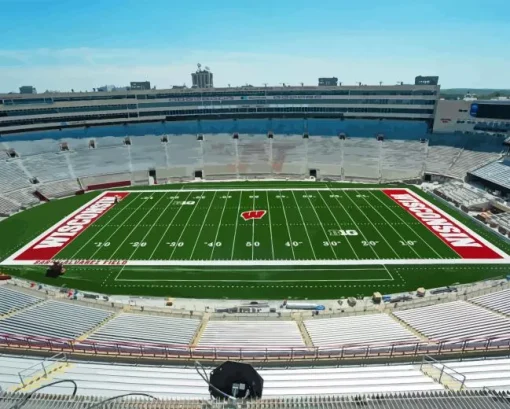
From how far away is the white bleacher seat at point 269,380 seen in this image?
29.2 feet

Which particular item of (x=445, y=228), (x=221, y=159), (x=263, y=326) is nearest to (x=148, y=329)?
(x=263, y=326)

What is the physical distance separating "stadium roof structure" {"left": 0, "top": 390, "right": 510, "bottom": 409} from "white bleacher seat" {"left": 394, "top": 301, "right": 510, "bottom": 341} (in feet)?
22.6

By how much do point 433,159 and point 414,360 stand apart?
38.7 meters

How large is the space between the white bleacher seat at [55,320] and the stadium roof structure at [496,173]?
121 ft

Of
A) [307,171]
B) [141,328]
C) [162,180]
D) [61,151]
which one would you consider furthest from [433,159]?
[61,151]

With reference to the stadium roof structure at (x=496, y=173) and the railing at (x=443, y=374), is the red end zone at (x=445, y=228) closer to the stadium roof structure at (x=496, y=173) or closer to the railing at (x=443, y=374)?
the stadium roof structure at (x=496, y=173)

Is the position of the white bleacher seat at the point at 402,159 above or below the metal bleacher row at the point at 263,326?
above

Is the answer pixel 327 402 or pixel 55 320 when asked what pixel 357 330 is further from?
pixel 55 320

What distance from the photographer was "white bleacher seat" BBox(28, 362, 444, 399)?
8914mm

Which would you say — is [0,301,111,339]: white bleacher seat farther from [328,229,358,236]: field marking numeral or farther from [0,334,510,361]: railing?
[328,229,358,236]: field marking numeral

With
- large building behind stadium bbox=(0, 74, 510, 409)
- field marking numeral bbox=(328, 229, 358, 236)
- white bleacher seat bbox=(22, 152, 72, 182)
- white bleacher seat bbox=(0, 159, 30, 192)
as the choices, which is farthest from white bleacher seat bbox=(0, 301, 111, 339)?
white bleacher seat bbox=(22, 152, 72, 182)

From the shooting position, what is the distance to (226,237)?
89.7 feet

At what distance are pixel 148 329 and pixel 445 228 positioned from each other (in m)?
24.1

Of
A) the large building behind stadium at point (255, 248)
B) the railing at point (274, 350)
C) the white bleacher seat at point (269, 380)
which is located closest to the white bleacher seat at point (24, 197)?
the large building behind stadium at point (255, 248)
